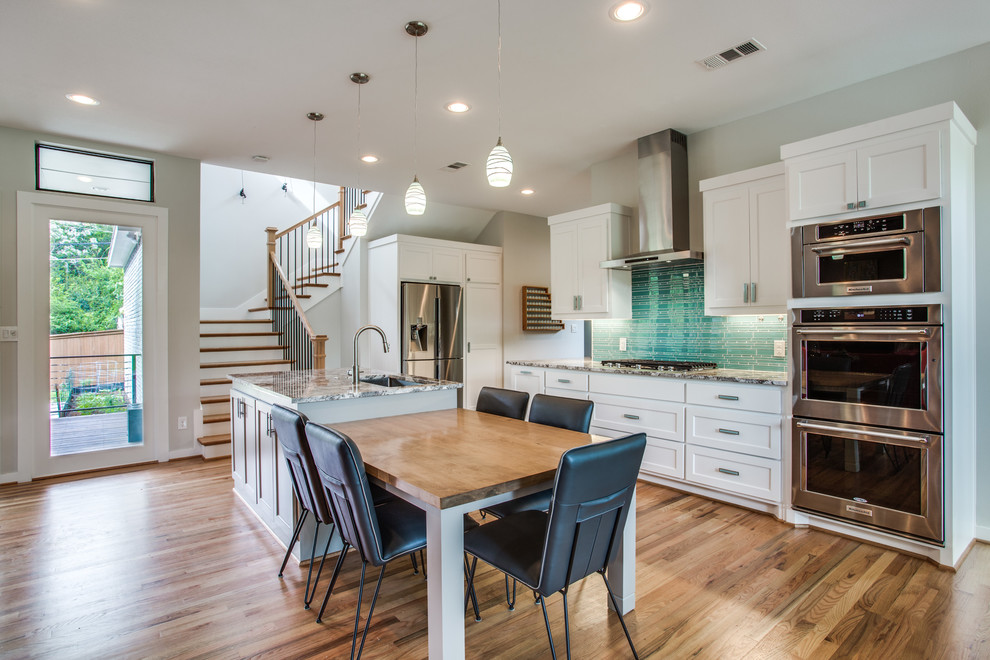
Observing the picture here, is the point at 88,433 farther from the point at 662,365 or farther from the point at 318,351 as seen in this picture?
the point at 662,365

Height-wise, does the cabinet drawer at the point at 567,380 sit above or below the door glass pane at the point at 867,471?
above

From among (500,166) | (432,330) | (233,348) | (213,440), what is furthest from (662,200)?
(233,348)

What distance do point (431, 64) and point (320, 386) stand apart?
195cm

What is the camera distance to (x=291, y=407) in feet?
8.34

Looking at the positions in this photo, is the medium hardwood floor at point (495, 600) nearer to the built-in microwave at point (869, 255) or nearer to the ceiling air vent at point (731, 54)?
the built-in microwave at point (869, 255)

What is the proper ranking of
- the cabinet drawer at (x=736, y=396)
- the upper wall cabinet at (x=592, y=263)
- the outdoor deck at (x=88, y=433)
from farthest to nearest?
the upper wall cabinet at (x=592, y=263)
the outdoor deck at (x=88, y=433)
the cabinet drawer at (x=736, y=396)

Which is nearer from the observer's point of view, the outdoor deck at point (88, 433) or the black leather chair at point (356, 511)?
the black leather chair at point (356, 511)

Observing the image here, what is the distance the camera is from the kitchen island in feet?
8.55

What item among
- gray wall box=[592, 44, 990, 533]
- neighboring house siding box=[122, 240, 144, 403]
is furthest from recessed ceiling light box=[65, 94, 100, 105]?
gray wall box=[592, 44, 990, 533]

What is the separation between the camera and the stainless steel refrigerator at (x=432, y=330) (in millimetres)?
5950

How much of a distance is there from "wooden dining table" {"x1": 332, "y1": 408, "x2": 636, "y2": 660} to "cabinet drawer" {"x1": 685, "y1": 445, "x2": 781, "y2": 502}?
1449 millimetres

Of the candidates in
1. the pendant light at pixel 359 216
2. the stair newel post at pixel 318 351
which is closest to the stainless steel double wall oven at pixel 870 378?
the pendant light at pixel 359 216

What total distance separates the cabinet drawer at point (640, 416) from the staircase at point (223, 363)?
3.31 m

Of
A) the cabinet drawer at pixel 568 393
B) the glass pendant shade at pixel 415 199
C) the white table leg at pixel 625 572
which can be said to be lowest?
the white table leg at pixel 625 572
